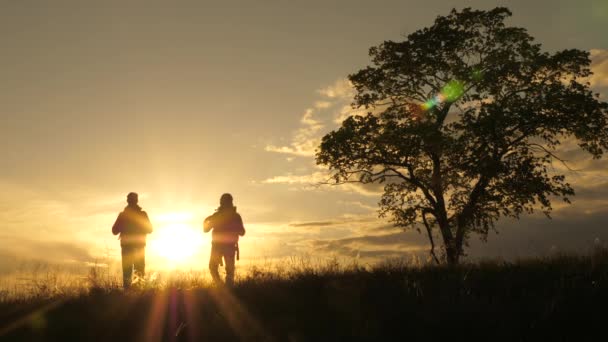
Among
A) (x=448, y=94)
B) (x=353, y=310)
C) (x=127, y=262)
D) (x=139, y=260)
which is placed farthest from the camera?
(x=448, y=94)

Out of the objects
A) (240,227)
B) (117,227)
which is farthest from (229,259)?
(117,227)

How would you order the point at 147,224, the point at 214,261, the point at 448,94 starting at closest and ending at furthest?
the point at 214,261 < the point at 147,224 < the point at 448,94

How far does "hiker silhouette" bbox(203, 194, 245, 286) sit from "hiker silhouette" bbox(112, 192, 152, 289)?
179 centimetres

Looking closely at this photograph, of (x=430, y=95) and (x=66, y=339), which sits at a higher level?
(x=430, y=95)

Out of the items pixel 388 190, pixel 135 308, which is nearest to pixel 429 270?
pixel 135 308

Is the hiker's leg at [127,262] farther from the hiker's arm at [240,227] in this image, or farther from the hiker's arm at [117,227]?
the hiker's arm at [240,227]

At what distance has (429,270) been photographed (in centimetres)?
1182

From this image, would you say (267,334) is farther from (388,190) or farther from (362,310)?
(388,190)

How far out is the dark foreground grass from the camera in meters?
7.92

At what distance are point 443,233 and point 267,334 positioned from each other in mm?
15694

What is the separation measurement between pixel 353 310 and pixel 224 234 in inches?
265

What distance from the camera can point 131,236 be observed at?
14.8 m

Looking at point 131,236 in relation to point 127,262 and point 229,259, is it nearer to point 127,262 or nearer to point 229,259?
point 127,262

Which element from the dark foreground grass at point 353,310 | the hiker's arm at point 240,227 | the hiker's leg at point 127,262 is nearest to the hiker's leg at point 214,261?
the hiker's arm at point 240,227
